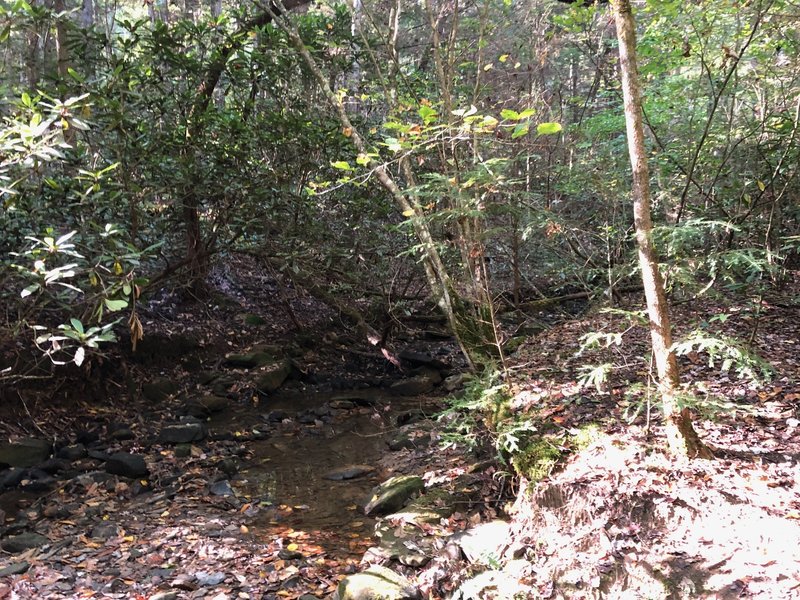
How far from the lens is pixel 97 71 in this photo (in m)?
7.43

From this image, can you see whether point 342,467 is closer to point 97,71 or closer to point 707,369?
point 707,369

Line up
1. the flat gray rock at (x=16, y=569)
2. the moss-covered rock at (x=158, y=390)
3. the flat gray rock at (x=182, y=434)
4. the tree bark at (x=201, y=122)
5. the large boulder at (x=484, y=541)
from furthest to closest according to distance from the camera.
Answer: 1. the moss-covered rock at (x=158, y=390)
2. the tree bark at (x=201, y=122)
3. the flat gray rock at (x=182, y=434)
4. the flat gray rock at (x=16, y=569)
5. the large boulder at (x=484, y=541)

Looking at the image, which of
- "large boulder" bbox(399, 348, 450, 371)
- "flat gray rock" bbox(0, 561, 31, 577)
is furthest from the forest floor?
"large boulder" bbox(399, 348, 450, 371)

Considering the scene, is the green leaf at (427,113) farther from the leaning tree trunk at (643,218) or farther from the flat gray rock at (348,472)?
the flat gray rock at (348,472)

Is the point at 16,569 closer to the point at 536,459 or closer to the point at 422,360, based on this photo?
the point at 536,459

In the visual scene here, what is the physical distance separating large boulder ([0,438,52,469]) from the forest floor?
0.33m

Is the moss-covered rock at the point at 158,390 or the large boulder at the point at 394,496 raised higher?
the moss-covered rock at the point at 158,390

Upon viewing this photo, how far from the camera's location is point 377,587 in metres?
3.79

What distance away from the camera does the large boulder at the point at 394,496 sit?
5.33 m

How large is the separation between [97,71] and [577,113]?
826 cm

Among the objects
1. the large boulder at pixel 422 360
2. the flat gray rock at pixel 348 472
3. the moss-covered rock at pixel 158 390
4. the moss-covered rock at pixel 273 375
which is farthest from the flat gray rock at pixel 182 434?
the large boulder at pixel 422 360

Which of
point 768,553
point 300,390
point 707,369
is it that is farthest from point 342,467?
point 768,553

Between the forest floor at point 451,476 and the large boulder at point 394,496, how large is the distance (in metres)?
0.18

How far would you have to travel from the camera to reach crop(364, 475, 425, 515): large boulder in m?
5.33
